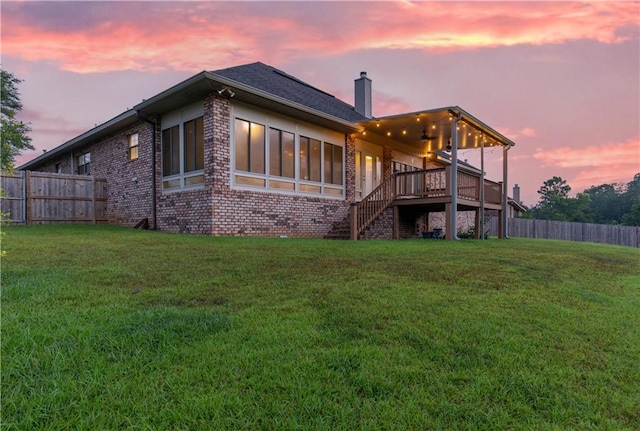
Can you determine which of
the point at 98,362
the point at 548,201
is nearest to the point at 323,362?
the point at 98,362

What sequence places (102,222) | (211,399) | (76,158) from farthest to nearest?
(76,158)
(102,222)
(211,399)

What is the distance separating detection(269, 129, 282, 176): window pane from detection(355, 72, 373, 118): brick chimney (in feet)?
23.0

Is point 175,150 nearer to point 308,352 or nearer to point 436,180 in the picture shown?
point 436,180

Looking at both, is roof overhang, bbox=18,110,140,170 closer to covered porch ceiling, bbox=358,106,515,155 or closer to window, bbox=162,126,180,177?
window, bbox=162,126,180,177

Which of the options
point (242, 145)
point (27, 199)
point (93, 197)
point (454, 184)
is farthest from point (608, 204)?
point (27, 199)

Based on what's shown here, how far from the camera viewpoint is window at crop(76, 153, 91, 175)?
49.5 feet

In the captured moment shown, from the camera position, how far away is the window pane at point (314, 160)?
11.7 metres

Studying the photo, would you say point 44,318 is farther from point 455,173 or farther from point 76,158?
point 76,158

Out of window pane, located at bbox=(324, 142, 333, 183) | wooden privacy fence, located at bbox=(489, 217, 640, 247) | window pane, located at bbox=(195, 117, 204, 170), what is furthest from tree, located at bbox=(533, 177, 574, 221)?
window pane, located at bbox=(195, 117, 204, 170)

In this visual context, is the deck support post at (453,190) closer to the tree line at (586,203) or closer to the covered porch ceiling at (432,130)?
the covered porch ceiling at (432,130)

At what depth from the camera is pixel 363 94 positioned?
16125 mm

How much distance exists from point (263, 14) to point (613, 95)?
1523cm

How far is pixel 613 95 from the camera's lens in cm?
1452

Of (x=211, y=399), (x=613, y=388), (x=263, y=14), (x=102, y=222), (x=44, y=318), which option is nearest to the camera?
(x=211, y=399)
